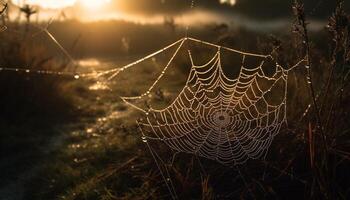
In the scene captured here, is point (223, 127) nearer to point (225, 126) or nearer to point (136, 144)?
point (225, 126)

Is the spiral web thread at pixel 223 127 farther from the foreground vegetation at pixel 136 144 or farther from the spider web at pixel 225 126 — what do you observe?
the foreground vegetation at pixel 136 144

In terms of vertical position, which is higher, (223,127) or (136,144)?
(223,127)

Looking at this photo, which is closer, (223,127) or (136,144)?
(223,127)

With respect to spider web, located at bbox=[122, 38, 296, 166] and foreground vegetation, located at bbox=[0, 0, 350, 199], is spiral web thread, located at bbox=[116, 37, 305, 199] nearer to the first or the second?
spider web, located at bbox=[122, 38, 296, 166]

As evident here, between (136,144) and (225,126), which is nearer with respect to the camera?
(225,126)

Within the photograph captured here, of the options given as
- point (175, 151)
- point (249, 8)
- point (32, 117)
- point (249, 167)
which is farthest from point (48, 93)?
point (249, 8)

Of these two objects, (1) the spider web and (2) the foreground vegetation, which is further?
(1) the spider web

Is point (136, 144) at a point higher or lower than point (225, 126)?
lower

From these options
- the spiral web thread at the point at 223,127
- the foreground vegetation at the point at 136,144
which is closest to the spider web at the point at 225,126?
the spiral web thread at the point at 223,127

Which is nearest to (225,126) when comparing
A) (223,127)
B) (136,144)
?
(223,127)

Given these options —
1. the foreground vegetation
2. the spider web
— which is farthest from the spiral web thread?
the foreground vegetation

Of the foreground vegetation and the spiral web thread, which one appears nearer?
the foreground vegetation
